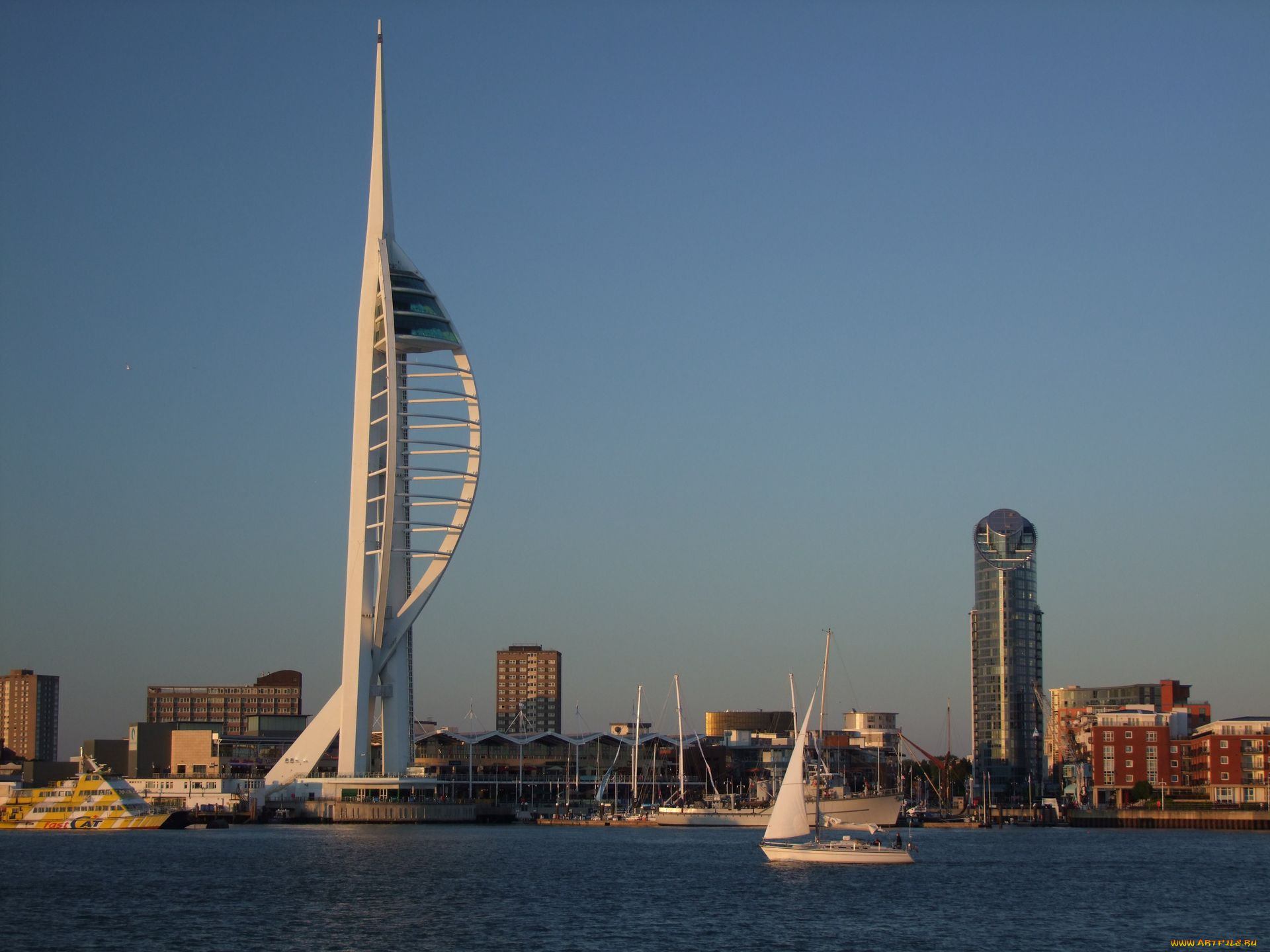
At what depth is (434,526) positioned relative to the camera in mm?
102625

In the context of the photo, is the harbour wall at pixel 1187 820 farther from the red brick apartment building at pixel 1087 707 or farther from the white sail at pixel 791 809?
the white sail at pixel 791 809

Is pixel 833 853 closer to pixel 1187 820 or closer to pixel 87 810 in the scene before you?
pixel 87 810

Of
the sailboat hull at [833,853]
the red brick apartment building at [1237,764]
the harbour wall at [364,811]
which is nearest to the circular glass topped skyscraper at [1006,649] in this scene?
the red brick apartment building at [1237,764]

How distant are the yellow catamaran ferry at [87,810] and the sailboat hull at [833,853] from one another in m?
50.6

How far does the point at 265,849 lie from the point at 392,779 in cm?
3124

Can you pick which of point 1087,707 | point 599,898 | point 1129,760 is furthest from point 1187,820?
point 599,898

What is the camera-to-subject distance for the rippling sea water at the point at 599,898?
4309 centimetres

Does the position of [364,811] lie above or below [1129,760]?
below

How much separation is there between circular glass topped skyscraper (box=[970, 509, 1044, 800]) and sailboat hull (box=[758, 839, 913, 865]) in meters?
111

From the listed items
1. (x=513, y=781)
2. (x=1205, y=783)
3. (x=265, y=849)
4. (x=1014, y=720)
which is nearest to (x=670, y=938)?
(x=265, y=849)

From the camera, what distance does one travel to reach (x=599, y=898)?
5331 cm

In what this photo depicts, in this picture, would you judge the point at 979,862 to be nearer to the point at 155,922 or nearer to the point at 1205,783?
the point at 155,922

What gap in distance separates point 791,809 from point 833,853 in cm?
238

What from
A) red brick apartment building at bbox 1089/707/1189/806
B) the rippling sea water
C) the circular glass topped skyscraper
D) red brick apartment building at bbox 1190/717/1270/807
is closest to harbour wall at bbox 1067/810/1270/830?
red brick apartment building at bbox 1190/717/1270/807
